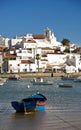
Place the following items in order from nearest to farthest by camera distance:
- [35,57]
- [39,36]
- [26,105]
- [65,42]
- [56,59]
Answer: [26,105] → [35,57] → [56,59] → [39,36] → [65,42]

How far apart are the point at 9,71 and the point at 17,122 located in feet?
248

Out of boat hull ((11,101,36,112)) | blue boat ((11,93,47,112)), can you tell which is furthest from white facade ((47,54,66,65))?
boat hull ((11,101,36,112))

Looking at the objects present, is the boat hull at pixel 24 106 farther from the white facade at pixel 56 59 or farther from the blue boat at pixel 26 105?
the white facade at pixel 56 59

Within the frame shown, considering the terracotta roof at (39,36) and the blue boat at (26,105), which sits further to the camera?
the terracotta roof at (39,36)

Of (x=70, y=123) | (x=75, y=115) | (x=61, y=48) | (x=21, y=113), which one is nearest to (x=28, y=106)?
(x=21, y=113)

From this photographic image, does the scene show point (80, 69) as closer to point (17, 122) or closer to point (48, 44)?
point (48, 44)

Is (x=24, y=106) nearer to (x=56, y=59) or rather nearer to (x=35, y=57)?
(x=35, y=57)

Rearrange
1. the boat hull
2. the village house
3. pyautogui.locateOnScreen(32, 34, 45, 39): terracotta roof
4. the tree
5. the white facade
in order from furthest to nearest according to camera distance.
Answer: the tree, pyautogui.locateOnScreen(32, 34, 45, 39): terracotta roof, the white facade, the village house, the boat hull

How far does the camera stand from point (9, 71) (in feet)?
301

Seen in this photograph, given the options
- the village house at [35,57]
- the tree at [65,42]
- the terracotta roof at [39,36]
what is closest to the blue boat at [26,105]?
the village house at [35,57]

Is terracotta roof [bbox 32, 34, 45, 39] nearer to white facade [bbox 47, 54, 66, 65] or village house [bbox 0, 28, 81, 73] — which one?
village house [bbox 0, 28, 81, 73]

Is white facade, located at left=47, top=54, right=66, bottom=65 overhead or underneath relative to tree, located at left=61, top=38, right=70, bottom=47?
underneath

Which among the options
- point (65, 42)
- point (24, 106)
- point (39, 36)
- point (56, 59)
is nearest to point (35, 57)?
point (56, 59)

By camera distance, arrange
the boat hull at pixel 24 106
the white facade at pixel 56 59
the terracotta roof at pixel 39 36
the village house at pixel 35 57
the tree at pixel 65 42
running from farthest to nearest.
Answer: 1. the tree at pixel 65 42
2. the terracotta roof at pixel 39 36
3. the white facade at pixel 56 59
4. the village house at pixel 35 57
5. the boat hull at pixel 24 106
